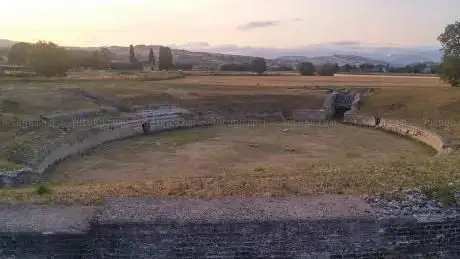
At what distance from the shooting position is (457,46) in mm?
39594

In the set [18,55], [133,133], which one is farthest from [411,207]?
[18,55]

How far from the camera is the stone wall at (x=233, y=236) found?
27.7 feet

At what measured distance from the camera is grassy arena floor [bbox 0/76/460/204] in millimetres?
10844

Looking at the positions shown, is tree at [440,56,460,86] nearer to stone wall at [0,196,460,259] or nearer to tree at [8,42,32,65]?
stone wall at [0,196,460,259]

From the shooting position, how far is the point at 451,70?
134 ft

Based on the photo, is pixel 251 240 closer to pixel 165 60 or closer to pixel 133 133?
pixel 133 133

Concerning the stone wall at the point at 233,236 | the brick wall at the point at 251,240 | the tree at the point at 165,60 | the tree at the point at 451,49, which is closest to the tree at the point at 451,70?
the tree at the point at 451,49

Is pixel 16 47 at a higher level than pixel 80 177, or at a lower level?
higher

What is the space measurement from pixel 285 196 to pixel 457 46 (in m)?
34.9

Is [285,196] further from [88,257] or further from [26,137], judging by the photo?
[26,137]

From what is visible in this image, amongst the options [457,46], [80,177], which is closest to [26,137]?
[80,177]

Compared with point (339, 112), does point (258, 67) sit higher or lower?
higher

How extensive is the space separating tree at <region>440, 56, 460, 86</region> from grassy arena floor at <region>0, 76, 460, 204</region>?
219 cm

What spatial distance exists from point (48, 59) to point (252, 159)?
37604 millimetres
